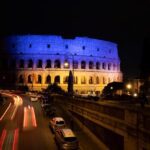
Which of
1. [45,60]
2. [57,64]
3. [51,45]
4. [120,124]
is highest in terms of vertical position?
[51,45]

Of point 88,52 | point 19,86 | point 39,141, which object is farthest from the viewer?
point 88,52

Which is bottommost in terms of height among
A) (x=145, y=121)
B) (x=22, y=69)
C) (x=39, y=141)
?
(x=39, y=141)

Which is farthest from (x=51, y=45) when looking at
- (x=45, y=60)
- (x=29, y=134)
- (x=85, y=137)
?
(x=85, y=137)

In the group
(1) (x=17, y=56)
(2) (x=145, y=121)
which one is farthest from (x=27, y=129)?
(1) (x=17, y=56)

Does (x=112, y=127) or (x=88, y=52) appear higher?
(x=88, y=52)

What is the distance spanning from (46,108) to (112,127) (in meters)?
30.1

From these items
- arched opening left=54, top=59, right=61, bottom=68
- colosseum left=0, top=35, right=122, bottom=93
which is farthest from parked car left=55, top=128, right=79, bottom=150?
arched opening left=54, top=59, right=61, bottom=68

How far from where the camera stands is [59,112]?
A: 5522cm

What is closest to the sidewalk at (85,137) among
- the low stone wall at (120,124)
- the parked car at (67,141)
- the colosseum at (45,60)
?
the low stone wall at (120,124)

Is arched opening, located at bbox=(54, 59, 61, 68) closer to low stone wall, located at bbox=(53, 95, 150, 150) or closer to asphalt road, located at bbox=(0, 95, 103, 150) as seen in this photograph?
asphalt road, located at bbox=(0, 95, 103, 150)

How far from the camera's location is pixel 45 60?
464 feet

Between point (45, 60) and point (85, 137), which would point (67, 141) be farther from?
point (45, 60)

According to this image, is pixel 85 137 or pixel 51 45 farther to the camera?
pixel 51 45

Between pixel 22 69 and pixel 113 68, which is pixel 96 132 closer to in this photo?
pixel 22 69
